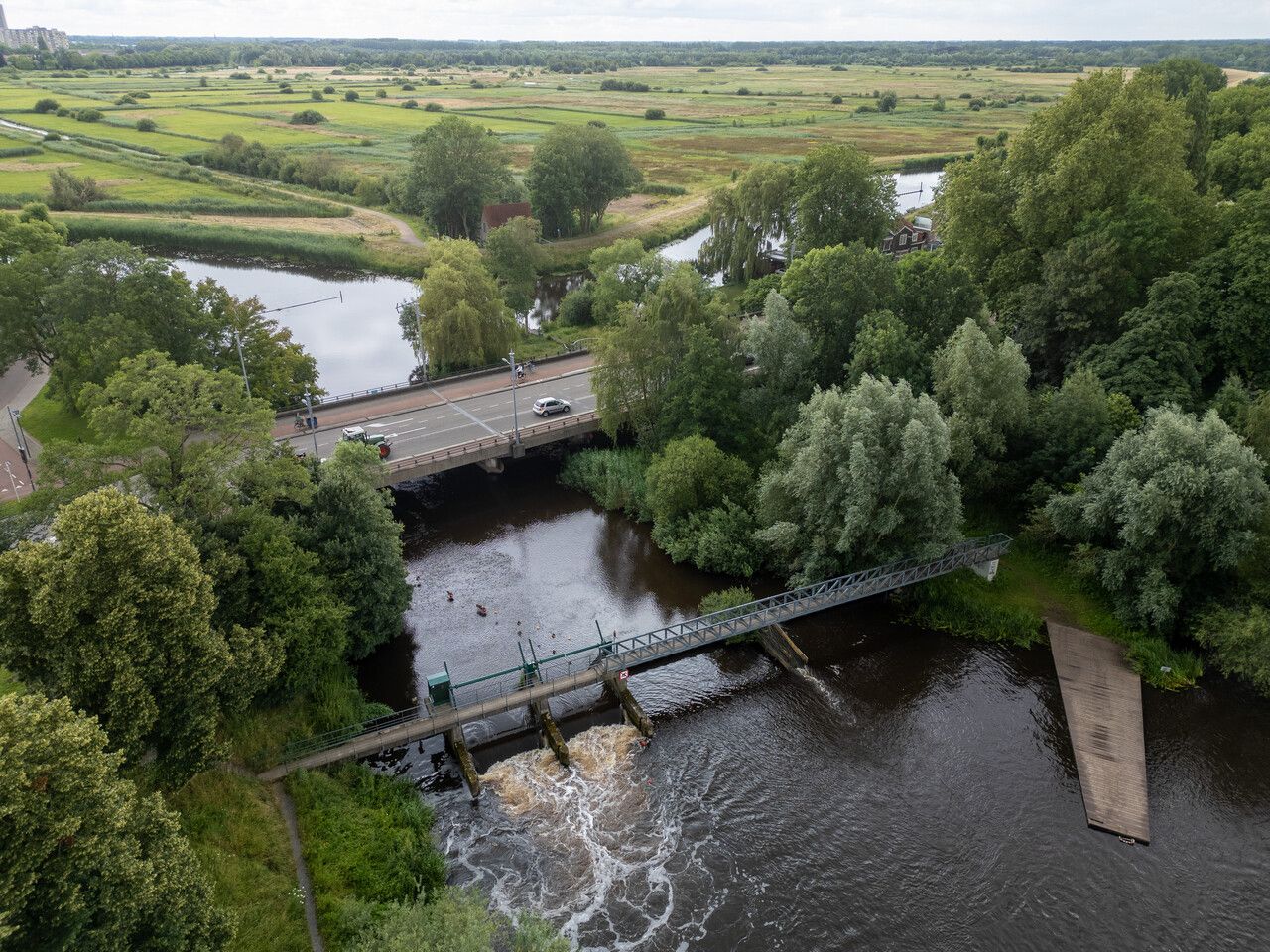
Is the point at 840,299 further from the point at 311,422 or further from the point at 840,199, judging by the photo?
the point at 311,422

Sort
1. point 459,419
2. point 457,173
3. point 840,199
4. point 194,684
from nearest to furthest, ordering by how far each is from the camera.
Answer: point 194,684, point 459,419, point 840,199, point 457,173

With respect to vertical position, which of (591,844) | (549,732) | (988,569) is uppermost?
(988,569)

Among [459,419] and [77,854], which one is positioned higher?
[77,854]

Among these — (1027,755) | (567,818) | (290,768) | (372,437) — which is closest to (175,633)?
(290,768)

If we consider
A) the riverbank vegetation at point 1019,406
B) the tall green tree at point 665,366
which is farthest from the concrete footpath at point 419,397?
the riverbank vegetation at point 1019,406

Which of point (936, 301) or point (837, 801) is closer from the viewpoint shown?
point (837, 801)

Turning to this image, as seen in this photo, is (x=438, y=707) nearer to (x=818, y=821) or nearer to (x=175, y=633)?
(x=175, y=633)

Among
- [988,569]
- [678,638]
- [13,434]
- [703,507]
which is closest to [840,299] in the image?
[703,507]
